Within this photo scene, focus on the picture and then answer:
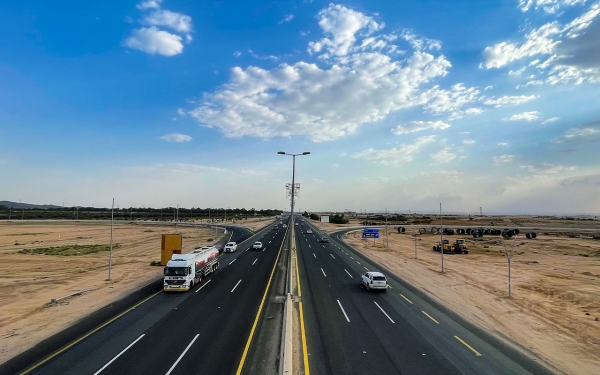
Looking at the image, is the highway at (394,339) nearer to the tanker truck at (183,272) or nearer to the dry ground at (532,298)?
the dry ground at (532,298)

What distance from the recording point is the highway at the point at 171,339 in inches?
535

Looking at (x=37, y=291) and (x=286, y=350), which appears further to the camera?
(x=37, y=291)

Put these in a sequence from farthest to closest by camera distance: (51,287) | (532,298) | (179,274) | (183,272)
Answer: (51,287), (183,272), (179,274), (532,298)

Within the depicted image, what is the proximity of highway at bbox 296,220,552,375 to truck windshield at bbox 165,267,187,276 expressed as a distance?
1093 centimetres

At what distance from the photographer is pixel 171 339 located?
1661 cm

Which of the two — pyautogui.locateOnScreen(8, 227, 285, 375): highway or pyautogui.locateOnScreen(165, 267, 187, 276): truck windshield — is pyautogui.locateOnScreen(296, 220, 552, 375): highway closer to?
pyautogui.locateOnScreen(8, 227, 285, 375): highway

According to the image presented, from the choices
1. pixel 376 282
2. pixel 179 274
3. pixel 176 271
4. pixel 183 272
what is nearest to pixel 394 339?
pixel 376 282

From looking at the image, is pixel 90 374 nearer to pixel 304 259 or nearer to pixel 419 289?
pixel 419 289

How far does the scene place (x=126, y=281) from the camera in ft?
105

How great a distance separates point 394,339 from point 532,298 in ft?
60.4

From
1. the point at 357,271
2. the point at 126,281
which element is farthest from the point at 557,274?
the point at 126,281

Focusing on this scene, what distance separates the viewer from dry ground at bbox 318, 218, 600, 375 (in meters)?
17.0

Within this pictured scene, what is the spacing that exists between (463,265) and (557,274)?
34.9 ft

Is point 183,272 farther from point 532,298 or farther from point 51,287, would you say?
point 532,298
